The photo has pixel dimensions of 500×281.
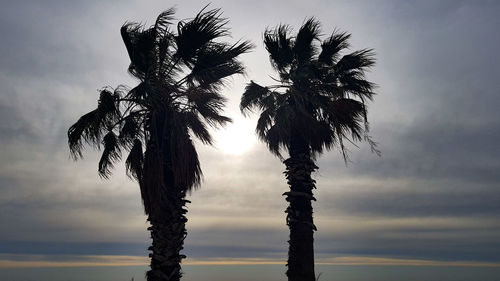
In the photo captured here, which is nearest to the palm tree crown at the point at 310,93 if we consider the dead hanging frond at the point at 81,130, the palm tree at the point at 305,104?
the palm tree at the point at 305,104

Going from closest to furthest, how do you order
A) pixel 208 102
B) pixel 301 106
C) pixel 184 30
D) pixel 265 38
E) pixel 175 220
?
pixel 175 220
pixel 184 30
pixel 208 102
pixel 301 106
pixel 265 38

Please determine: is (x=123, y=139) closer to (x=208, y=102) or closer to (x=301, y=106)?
(x=208, y=102)

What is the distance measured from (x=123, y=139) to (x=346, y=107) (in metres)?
9.36

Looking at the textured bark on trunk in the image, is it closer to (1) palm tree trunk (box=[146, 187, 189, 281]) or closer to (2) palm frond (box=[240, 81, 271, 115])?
(1) palm tree trunk (box=[146, 187, 189, 281])

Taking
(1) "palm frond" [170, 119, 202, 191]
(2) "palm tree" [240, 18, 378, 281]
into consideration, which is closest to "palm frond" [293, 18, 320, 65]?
(2) "palm tree" [240, 18, 378, 281]

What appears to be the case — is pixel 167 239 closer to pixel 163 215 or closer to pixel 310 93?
pixel 163 215

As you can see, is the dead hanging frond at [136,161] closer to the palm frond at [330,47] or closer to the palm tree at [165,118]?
the palm tree at [165,118]

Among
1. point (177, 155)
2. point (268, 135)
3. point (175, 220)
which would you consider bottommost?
point (175, 220)

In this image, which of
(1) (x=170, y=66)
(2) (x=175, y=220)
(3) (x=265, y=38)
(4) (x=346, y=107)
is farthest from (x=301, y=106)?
(2) (x=175, y=220)

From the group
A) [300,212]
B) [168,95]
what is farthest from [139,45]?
[300,212]

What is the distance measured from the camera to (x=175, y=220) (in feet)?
51.3

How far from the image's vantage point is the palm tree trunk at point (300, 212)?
17.4 metres

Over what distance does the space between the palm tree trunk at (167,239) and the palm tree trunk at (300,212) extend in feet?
14.7

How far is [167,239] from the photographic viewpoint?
15.4m
